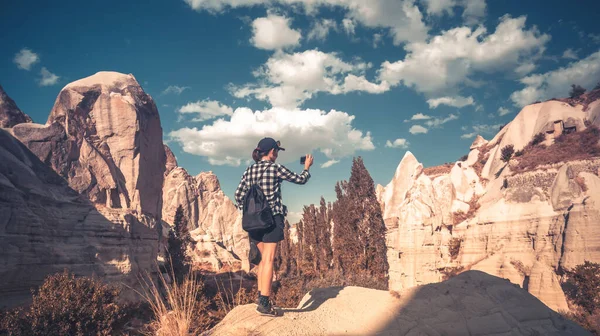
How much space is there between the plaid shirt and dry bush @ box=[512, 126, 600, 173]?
105 ft

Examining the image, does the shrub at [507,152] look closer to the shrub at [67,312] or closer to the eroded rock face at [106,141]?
the eroded rock face at [106,141]

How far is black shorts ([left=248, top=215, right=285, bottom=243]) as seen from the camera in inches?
167

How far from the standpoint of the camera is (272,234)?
13.9 feet

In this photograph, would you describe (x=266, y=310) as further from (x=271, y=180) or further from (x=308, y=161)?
(x=308, y=161)

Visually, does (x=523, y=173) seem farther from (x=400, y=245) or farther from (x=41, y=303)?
(x=41, y=303)

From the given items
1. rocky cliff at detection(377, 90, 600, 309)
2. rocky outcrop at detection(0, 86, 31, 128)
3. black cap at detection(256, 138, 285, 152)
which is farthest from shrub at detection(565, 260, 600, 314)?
rocky outcrop at detection(0, 86, 31, 128)

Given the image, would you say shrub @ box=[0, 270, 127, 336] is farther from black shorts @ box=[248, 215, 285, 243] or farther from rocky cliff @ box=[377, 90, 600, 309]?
rocky cliff @ box=[377, 90, 600, 309]

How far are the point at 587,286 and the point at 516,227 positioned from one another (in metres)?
7.07


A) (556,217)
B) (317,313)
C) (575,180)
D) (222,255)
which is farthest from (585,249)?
(222,255)

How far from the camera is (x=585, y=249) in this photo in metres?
18.7

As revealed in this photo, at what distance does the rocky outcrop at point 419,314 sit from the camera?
3.97m

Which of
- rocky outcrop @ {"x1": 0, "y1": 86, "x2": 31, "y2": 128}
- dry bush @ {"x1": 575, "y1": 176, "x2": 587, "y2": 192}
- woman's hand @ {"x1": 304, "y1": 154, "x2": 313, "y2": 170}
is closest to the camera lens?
woman's hand @ {"x1": 304, "y1": 154, "x2": 313, "y2": 170}

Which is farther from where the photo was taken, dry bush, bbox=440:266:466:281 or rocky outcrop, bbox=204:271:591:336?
dry bush, bbox=440:266:466:281

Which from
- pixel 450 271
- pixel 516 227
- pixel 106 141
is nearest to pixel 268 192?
pixel 516 227
